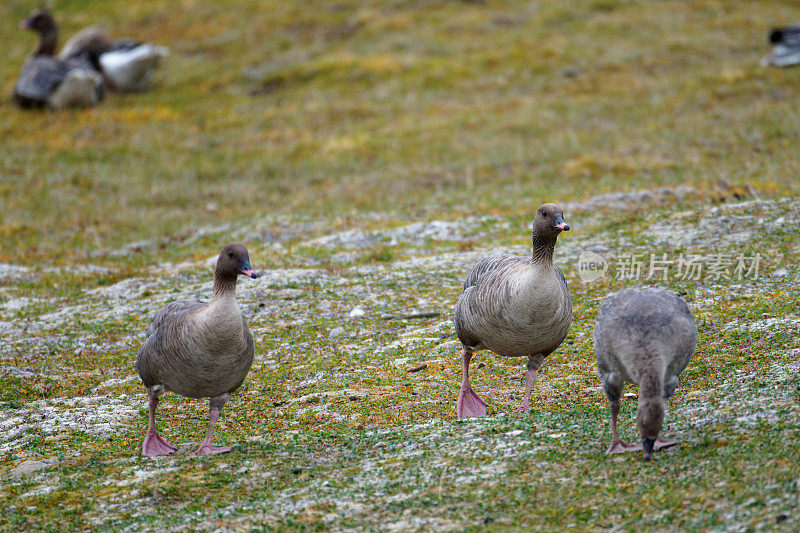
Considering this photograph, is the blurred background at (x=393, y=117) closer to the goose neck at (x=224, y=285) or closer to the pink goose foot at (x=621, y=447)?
the goose neck at (x=224, y=285)

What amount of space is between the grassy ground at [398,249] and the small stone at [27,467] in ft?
0.40

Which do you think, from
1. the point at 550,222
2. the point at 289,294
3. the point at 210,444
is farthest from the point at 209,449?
the point at 289,294

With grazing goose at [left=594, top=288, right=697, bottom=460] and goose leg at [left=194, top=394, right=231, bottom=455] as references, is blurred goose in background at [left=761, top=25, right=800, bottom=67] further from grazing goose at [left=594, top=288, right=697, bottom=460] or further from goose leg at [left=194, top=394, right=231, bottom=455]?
goose leg at [left=194, top=394, right=231, bottom=455]

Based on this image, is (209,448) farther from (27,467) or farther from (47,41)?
(47,41)

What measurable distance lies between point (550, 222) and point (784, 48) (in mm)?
30854

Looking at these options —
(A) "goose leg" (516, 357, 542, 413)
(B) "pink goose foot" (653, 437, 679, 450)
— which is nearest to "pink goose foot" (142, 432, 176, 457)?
(A) "goose leg" (516, 357, 542, 413)

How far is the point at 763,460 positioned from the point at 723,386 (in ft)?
7.57

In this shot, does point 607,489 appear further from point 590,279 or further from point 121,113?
point 121,113

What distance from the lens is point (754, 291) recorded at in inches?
507

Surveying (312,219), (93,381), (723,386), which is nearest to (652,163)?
(312,219)

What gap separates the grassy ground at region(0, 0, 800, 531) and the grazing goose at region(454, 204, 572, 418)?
27.2 inches

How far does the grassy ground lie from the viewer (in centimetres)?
786

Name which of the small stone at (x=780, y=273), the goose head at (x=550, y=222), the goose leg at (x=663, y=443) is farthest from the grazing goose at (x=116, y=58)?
the goose leg at (x=663, y=443)

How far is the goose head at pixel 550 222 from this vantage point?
30.9 feet
